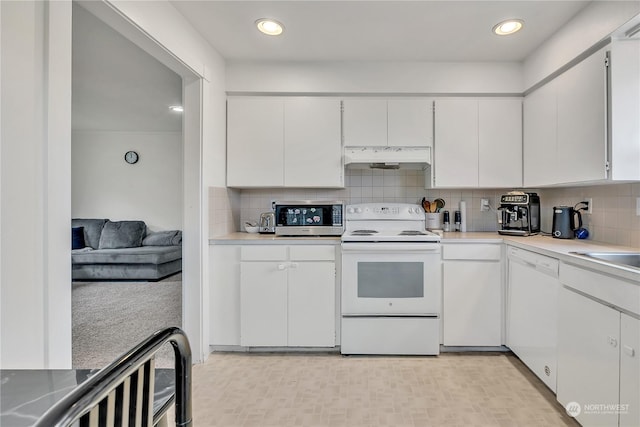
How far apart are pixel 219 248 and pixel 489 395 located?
208 centimetres

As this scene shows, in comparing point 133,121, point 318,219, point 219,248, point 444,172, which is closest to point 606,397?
point 444,172

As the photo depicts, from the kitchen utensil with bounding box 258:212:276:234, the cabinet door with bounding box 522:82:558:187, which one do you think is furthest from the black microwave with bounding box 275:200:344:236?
the cabinet door with bounding box 522:82:558:187

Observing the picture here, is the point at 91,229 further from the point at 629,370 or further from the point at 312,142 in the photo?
the point at 629,370

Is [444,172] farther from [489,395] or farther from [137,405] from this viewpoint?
[137,405]

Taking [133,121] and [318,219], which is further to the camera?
[133,121]

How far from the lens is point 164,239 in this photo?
5.18 metres

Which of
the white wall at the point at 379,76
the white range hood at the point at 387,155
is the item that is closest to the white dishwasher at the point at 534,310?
the white range hood at the point at 387,155

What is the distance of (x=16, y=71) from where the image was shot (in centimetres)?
105

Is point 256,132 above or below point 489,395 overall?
above

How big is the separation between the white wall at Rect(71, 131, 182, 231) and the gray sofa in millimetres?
317

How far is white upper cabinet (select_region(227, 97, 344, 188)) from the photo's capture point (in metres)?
2.75

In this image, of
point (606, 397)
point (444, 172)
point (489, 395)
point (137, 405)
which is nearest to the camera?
point (137, 405)

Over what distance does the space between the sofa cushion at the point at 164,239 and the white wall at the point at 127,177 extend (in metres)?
0.32

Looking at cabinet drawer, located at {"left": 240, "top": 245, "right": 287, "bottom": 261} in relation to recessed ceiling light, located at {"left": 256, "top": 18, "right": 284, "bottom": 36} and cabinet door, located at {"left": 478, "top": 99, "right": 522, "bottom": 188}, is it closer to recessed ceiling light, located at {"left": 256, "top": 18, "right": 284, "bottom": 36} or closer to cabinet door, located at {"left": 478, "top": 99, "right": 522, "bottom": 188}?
recessed ceiling light, located at {"left": 256, "top": 18, "right": 284, "bottom": 36}
